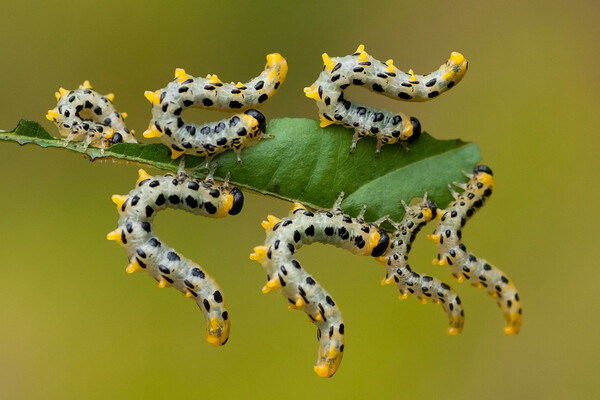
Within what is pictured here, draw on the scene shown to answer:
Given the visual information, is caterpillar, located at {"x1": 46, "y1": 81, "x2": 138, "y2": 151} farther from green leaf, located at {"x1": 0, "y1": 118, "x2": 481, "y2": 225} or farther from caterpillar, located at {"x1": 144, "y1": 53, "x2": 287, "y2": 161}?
caterpillar, located at {"x1": 144, "y1": 53, "x2": 287, "y2": 161}

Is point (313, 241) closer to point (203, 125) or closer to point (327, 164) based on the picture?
point (327, 164)

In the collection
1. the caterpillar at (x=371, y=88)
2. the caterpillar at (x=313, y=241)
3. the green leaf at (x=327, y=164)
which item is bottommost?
the caterpillar at (x=313, y=241)

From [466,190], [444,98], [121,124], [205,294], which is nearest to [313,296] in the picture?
[205,294]

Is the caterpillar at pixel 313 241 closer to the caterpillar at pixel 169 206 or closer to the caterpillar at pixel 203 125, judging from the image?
the caterpillar at pixel 169 206

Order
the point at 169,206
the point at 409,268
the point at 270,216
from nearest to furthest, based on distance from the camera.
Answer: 1. the point at 169,206
2. the point at 270,216
3. the point at 409,268

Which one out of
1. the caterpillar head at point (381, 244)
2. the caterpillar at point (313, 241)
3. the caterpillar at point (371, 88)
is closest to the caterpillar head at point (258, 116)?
the caterpillar at point (371, 88)

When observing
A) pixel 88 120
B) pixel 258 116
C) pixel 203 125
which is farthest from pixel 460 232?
pixel 88 120
